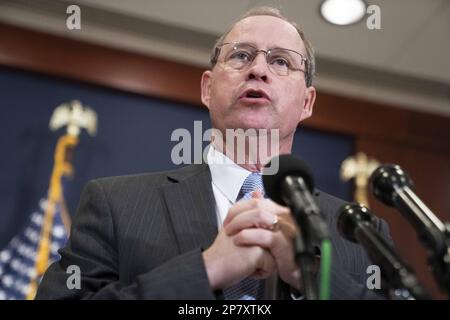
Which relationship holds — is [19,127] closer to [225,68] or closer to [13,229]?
[13,229]

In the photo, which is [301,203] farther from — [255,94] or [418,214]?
[255,94]

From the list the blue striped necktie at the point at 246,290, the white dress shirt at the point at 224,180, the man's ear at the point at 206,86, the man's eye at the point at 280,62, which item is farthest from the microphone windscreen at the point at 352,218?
the man's ear at the point at 206,86

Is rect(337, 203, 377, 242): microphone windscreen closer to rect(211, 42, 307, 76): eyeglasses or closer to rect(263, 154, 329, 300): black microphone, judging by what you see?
rect(263, 154, 329, 300): black microphone

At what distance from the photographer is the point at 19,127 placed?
266cm

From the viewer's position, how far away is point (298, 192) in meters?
0.74

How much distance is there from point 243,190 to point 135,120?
5.63 ft

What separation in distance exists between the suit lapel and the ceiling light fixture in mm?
1644

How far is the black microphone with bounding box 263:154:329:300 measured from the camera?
2.24 ft

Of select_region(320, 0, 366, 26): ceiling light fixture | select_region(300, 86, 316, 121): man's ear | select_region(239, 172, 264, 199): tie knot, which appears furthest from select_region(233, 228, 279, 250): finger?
select_region(320, 0, 366, 26): ceiling light fixture

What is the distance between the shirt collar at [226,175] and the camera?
4.04 feet

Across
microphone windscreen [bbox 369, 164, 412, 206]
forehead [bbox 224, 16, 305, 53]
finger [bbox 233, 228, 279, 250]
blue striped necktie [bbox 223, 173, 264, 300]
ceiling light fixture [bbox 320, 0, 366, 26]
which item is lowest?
blue striped necktie [bbox 223, 173, 264, 300]

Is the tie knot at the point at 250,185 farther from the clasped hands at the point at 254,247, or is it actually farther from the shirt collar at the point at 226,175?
the clasped hands at the point at 254,247

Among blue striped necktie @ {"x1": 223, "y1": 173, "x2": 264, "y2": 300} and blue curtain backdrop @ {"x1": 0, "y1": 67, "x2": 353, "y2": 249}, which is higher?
blue curtain backdrop @ {"x1": 0, "y1": 67, "x2": 353, "y2": 249}

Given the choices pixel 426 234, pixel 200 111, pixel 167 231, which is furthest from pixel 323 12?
pixel 426 234
